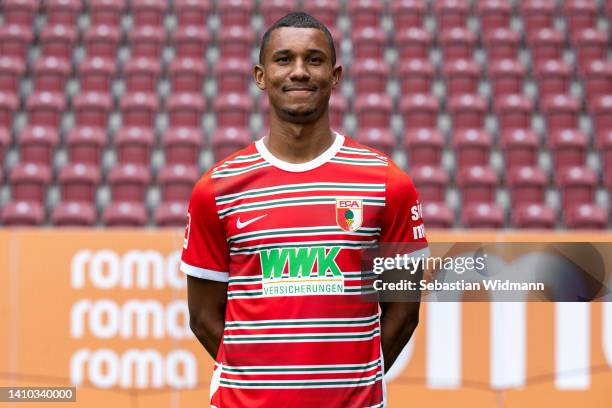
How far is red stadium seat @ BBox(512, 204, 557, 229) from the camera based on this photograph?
7246 millimetres

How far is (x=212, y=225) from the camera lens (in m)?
1.68

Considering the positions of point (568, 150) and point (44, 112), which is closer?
point (568, 150)

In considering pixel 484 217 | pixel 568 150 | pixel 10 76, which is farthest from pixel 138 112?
pixel 568 150

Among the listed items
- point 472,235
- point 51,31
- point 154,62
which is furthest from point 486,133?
point 51,31

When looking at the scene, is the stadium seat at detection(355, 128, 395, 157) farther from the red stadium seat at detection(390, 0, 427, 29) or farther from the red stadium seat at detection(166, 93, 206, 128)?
the red stadium seat at detection(390, 0, 427, 29)

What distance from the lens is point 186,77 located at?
29.7ft

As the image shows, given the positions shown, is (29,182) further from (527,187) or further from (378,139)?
(527,187)

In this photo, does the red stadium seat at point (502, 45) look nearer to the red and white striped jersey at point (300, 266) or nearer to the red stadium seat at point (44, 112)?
the red stadium seat at point (44, 112)

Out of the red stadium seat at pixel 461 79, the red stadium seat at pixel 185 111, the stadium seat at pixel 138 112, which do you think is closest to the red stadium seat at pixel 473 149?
the red stadium seat at pixel 461 79

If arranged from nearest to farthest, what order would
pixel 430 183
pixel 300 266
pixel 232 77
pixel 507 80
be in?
pixel 300 266 < pixel 430 183 < pixel 507 80 < pixel 232 77

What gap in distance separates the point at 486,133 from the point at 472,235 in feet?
14.6

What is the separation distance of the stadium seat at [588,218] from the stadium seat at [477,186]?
747 millimetres

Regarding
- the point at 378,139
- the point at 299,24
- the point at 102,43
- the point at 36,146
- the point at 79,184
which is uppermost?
the point at 102,43

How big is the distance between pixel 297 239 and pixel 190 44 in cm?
829
